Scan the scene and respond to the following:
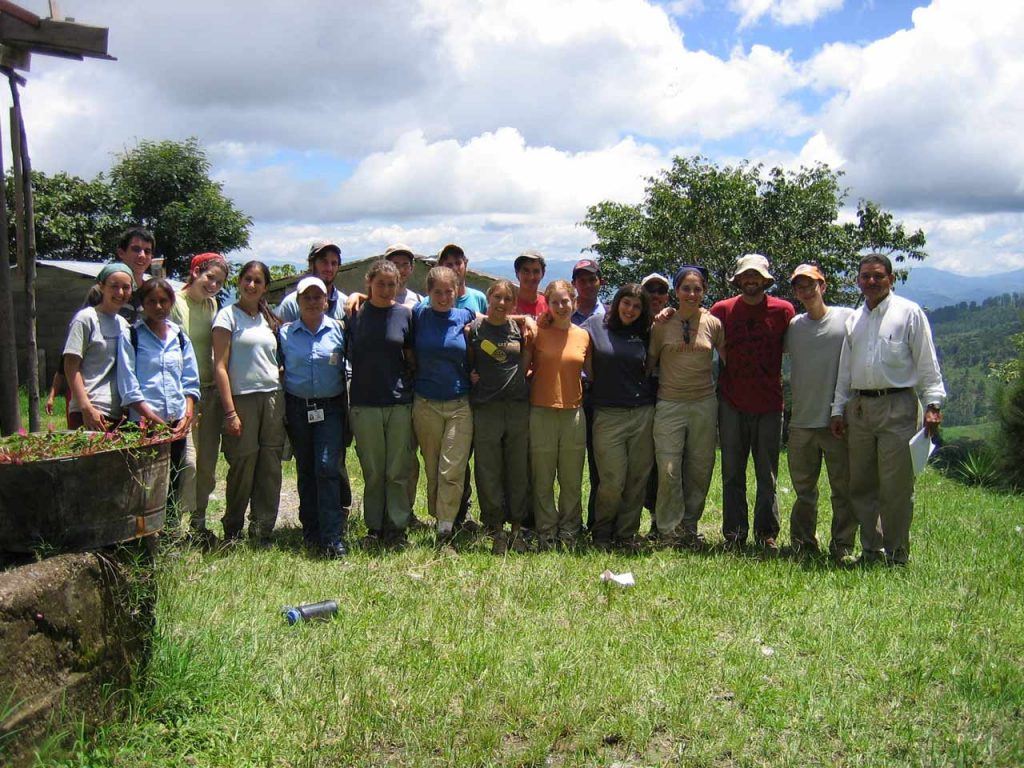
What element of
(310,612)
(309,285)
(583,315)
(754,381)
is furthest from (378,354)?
(754,381)

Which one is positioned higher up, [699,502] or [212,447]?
[212,447]

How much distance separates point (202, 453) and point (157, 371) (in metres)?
1.09

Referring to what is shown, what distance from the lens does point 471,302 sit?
713 cm

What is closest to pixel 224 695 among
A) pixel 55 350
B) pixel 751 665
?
pixel 751 665

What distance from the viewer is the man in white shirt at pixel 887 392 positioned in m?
6.03

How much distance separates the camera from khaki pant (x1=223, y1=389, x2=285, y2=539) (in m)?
6.42

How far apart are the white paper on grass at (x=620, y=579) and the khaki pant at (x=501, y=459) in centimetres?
129

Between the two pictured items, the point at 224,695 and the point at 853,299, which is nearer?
the point at 224,695

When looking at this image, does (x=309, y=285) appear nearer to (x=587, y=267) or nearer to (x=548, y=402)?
(x=548, y=402)

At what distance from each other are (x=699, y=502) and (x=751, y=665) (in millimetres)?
2624

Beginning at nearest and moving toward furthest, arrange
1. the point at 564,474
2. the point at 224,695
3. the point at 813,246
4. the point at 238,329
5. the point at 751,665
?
the point at 224,695 → the point at 751,665 → the point at 238,329 → the point at 564,474 → the point at 813,246

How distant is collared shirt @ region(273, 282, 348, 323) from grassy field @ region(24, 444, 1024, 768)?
2.00 m

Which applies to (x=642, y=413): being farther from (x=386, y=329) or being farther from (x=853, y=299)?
(x=853, y=299)

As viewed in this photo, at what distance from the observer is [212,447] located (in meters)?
6.53
